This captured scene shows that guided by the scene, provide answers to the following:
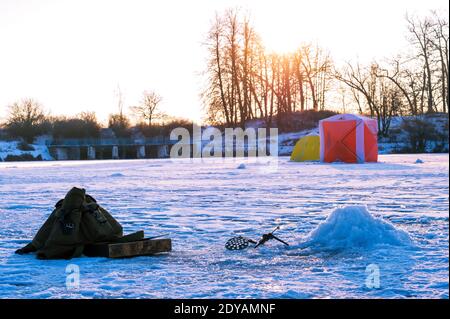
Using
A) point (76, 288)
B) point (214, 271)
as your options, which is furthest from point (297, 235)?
point (76, 288)

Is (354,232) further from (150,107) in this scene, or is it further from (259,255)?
(150,107)

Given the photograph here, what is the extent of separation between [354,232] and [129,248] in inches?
77.8

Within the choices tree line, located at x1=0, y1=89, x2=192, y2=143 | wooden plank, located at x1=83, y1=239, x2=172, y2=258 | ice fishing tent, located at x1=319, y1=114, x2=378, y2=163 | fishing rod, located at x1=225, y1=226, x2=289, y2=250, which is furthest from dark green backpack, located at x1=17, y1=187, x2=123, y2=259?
tree line, located at x1=0, y1=89, x2=192, y2=143

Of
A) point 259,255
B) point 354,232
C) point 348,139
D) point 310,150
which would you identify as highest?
point 348,139

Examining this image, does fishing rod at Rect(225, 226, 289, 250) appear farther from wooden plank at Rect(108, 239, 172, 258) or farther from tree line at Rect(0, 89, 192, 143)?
tree line at Rect(0, 89, 192, 143)

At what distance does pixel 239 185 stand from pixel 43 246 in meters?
9.00

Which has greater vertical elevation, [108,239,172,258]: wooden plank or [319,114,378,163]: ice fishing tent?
[319,114,378,163]: ice fishing tent

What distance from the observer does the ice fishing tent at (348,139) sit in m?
25.3

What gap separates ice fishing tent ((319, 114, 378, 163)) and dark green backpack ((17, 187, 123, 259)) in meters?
20.6

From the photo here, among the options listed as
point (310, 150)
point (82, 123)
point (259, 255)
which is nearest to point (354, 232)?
point (259, 255)

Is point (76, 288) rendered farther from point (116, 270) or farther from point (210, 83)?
point (210, 83)

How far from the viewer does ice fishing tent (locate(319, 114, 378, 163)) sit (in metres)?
25.3

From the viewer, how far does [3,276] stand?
15.1ft

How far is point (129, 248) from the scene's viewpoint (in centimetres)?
536
